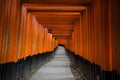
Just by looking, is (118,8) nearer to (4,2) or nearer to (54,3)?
(4,2)

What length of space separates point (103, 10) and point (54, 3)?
2.29m

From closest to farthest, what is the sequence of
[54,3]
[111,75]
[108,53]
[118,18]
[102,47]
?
[118,18]
[111,75]
[108,53]
[102,47]
[54,3]

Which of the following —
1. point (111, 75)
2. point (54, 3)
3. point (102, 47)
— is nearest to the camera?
point (111, 75)

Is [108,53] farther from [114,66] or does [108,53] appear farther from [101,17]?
[101,17]

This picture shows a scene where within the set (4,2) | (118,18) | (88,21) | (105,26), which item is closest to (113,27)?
(118,18)

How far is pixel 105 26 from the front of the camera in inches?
164

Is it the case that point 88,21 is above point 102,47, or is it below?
above

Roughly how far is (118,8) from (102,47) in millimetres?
1136

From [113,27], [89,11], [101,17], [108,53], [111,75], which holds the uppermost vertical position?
[89,11]

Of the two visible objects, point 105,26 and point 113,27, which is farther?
point 105,26

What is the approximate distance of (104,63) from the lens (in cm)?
415

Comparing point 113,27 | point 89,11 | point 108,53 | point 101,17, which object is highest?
point 89,11

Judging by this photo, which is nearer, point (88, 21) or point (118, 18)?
point (118, 18)

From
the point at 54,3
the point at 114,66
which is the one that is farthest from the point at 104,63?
the point at 54,3
